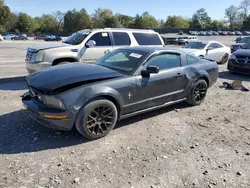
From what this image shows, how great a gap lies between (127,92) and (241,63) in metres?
7.22

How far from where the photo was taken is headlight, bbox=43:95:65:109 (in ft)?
12.0

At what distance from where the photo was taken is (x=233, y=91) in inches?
294

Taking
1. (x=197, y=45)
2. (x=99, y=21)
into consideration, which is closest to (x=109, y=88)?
(x=197, y=45)

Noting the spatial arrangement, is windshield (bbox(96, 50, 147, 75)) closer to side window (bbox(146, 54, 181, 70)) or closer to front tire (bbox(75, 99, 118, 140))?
side window (bbox(146, 54, 181, 70))

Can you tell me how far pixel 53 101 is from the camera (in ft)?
12.1

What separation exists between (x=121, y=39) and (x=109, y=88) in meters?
4.51

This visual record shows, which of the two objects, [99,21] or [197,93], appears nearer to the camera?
[197,93]

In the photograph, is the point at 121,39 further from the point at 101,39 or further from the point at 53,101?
the point at 53,101

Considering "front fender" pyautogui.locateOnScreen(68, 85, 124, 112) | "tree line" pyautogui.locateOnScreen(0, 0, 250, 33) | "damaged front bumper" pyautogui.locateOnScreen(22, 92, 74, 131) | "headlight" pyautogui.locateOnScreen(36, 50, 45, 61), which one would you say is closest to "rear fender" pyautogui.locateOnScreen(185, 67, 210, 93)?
"front fender" pyautogui.locateOnScreen(68, 85, 124, 112)

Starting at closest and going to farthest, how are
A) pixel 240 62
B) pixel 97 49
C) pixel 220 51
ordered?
pixel 97 49
pixel 240 62
pixel 220 51

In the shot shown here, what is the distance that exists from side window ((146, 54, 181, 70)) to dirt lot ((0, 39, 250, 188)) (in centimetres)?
107

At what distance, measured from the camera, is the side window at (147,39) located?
8359 millimetres

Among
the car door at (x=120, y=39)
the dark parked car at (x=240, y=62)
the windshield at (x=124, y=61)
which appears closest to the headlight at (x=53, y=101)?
the windshield at (x=124, y=61)

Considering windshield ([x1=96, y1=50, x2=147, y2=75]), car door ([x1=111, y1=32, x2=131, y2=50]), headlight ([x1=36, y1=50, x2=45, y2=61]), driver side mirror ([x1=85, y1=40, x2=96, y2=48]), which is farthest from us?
car door ([x1=111, y1=32, x2=131, y2=50])
